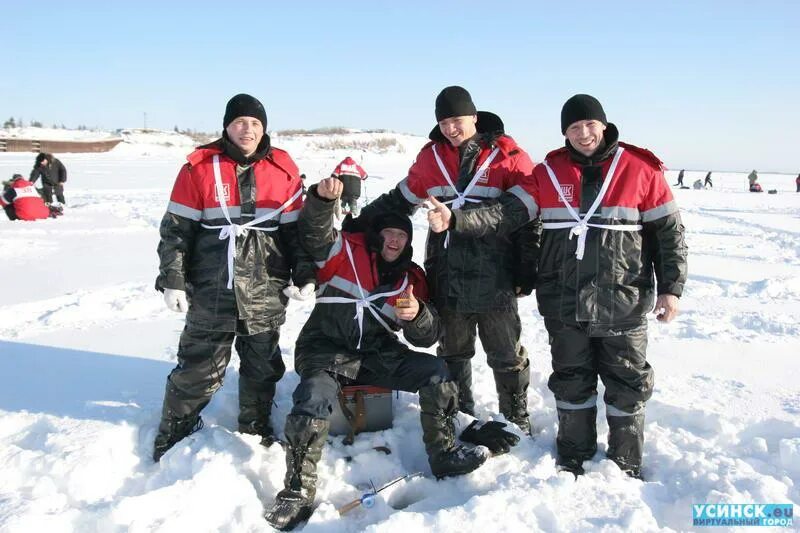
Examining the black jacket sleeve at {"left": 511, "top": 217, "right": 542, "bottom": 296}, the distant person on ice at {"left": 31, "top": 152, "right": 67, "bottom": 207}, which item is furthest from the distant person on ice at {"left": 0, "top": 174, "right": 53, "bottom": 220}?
the black jacket sleeve at {"left": 511, "top": 217, "right": 542, "bottom": 296}

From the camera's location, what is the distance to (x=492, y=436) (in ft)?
10.4

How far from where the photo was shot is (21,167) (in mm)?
22094

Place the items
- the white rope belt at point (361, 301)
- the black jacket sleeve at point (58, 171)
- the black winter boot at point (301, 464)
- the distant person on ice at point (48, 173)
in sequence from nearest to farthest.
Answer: the black winter boot at point (301, 464) < the white rope belt at point (361, 301) < the distant person on ice at point (48, 173) < the black jacket sleeve at point (58, 171)

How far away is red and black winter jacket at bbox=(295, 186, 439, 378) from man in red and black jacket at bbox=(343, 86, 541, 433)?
0.82 ft

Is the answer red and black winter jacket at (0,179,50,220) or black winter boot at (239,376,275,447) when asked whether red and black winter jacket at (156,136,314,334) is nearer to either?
black winter boot at (239,376,275,447)

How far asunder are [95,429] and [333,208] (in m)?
1.85

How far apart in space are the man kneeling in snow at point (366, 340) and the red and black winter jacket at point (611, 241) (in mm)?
543

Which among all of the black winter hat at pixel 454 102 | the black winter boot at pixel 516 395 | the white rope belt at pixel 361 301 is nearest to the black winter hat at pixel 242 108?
the white rope belt at pixel 361 301

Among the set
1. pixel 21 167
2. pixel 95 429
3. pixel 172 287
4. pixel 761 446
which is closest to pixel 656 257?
pixel 761 446

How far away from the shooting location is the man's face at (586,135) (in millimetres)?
2924

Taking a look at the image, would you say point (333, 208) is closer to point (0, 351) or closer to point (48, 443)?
point (48, 443)

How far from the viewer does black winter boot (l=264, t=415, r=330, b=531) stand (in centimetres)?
265

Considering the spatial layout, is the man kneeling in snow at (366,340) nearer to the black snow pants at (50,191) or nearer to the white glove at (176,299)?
the white glove at (176,299)

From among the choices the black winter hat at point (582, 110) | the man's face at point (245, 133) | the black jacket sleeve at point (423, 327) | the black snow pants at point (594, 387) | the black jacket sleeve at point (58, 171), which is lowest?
the black snow pants at point (594, 387)
